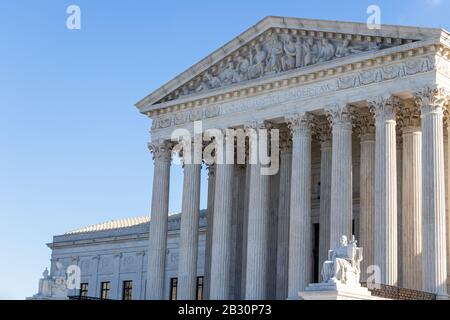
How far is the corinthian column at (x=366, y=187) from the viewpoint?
46.7m

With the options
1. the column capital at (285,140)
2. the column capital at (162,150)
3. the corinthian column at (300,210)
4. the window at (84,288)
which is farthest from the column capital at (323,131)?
the window at (84,288)

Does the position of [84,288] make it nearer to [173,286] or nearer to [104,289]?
[104,289]

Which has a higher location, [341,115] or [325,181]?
[341,115]

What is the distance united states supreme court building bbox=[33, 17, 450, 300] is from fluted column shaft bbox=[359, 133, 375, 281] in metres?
0.06

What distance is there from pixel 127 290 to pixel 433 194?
3785 cm

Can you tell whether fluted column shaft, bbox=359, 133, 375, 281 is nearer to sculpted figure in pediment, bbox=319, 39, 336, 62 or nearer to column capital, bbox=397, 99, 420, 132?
column capital, bbox=397, 99, 420, 132

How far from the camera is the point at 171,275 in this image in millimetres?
69375

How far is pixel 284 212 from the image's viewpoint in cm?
5291

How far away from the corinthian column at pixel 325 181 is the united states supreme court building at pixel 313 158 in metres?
0.08

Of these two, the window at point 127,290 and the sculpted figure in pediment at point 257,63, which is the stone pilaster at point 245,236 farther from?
the window at point 127,290

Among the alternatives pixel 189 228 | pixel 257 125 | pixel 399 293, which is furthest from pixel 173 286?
pixel 399 293

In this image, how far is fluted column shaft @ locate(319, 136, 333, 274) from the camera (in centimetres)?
4994
